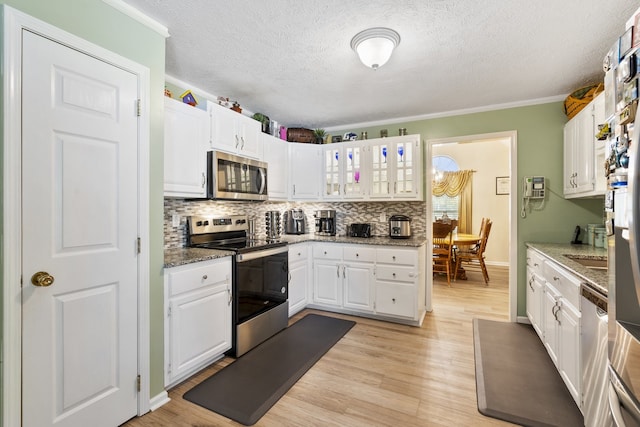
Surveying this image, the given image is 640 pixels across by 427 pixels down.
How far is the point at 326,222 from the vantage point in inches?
163

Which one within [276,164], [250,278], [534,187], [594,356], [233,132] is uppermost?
[233,132]

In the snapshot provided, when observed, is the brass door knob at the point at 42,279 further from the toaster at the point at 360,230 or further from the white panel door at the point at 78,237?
the toaster at the point at 360,230

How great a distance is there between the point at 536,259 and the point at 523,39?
6.28 ft

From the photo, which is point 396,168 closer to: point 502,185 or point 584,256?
point 584,256

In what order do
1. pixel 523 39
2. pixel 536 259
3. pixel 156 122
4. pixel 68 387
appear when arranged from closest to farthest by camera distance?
1. pixel 68 387
2. pixel 156 122
3. pixel 523 39
4. pixel 536 259

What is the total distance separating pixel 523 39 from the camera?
2078 mm

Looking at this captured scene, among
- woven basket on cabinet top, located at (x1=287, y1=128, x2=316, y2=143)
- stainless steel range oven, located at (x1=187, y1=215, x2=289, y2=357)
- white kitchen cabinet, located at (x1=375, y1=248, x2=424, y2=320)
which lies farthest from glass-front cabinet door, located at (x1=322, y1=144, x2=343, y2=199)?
stainless steel range oven, located at (x1=187, y1=215, x2=289, y2=357)

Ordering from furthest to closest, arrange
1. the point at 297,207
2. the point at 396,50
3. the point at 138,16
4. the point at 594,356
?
the point at 297,207
the point at 396,50
the point at 138,16
the point at 594,356

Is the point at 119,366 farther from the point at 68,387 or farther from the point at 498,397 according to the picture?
the point at 498,397

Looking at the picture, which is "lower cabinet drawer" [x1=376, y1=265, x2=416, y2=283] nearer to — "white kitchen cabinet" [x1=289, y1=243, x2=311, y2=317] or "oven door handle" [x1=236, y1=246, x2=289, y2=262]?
"white kitchen cabinet" [x1=289, y1=243, x2=311, y2=317]

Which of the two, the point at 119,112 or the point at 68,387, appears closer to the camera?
the point at 68,387

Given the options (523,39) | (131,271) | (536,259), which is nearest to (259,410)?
(131,271)

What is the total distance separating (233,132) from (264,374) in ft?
7.07

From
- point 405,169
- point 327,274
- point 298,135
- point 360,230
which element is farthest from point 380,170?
point 327,274
